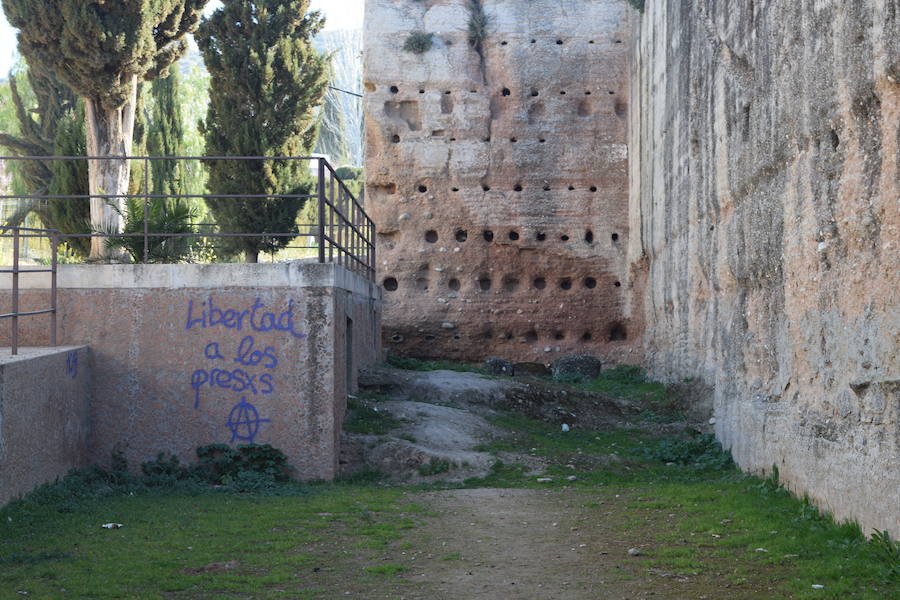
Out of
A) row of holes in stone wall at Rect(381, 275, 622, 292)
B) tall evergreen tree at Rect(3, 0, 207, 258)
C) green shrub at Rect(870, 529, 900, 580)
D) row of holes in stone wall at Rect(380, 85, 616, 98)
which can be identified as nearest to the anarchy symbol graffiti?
green shrub at Rect(870, 529, 900, 580)

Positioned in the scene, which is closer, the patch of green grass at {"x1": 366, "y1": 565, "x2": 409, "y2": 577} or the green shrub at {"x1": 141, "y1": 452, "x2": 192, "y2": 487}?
the patch of green grass at {"x1": 366, "y1": 565, "x2": 409, "y2": 577}

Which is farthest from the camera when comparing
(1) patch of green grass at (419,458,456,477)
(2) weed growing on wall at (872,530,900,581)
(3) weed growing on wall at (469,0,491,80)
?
(3) weed growing on wall at (469,0,491,80)

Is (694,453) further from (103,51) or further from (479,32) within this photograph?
(479,32)

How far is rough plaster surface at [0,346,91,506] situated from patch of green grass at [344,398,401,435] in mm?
2734

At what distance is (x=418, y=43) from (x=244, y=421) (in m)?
15.6

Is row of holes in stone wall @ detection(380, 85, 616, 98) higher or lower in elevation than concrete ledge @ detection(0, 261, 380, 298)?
higher

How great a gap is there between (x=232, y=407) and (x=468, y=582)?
13.5 feet

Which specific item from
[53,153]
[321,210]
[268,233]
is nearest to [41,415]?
[321,210]

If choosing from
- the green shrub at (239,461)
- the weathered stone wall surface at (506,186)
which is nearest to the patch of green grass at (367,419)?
the green shrub at (239,461)

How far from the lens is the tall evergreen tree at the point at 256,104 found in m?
20.5

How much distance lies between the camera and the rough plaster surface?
731cm

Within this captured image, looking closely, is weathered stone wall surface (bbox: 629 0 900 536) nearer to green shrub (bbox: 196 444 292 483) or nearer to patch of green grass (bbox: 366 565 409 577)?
patch of green grass (bbox: 366 565 409 577)

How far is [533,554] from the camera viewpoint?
6.67m

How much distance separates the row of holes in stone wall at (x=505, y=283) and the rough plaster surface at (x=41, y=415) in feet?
45.2
